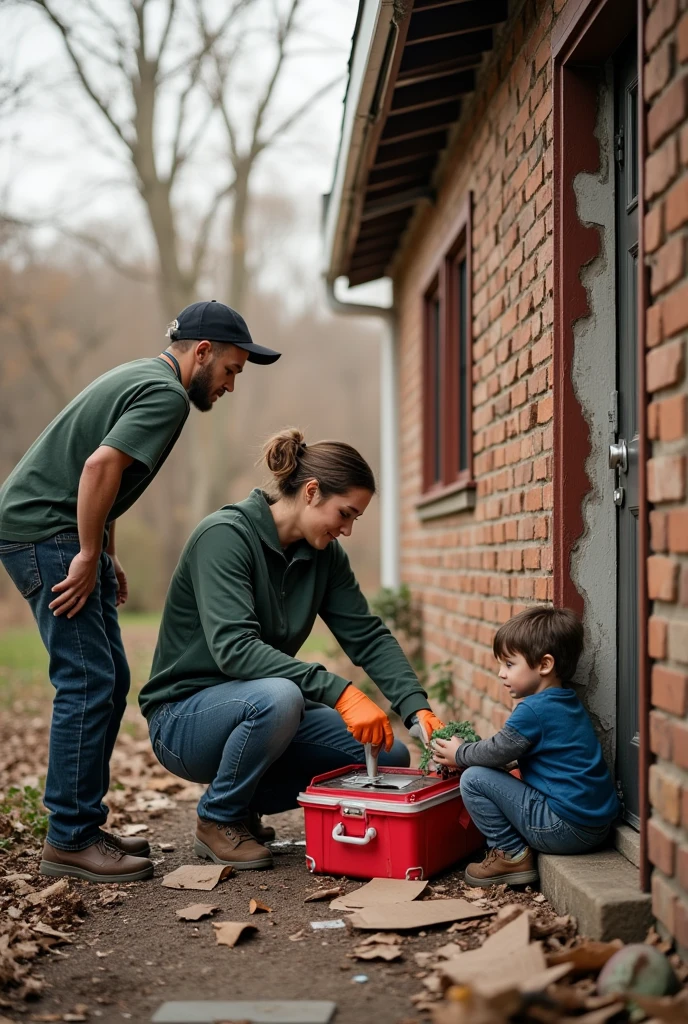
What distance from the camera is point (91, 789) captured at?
11.5 feet

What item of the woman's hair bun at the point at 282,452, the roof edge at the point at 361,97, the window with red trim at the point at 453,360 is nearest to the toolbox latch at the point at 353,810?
the woman's hair bun at the point at 282,452

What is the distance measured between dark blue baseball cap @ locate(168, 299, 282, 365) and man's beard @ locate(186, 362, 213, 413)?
0.12 m

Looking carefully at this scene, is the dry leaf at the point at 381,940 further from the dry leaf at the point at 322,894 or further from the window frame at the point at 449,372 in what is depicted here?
the window frame at the point at 449,372

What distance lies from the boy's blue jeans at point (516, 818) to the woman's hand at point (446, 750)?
0.09 meters

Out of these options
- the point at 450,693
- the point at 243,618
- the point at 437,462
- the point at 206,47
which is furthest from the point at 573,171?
the point at 206,47

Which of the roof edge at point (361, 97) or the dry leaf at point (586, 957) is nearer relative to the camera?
the dry leaf at point (586, 957)

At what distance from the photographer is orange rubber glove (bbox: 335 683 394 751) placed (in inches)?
132

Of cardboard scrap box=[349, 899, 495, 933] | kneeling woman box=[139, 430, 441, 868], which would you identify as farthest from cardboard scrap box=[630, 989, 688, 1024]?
kneeling woman box=[139, 430, 441, 868]

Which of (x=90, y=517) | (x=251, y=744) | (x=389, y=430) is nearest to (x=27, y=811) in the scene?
(x=251, y=744)

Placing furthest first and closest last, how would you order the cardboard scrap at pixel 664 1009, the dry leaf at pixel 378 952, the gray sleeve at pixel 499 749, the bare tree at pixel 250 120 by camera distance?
the bare tree at pixel 250 120 < the gray sleeve at pixel 499 749 < the dry leaf at pixel 378 952 < the cardboard scrap at pixel 664 1009

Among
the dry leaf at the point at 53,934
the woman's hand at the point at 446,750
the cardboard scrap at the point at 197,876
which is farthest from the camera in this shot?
the cardboard scrap at the point at 197,876

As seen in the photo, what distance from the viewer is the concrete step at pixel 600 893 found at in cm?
252

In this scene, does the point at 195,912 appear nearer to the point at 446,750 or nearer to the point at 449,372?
the point at 446,750

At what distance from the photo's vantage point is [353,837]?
330cm
